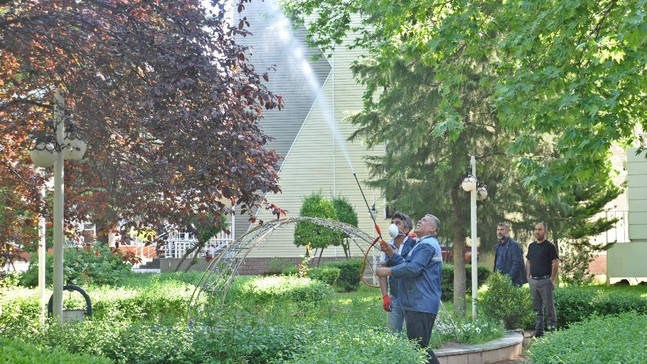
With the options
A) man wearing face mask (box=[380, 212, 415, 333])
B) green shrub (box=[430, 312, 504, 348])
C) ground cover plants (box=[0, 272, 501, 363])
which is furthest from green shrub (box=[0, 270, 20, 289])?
man wearing face mask (box=[380, 212, 415, 333])

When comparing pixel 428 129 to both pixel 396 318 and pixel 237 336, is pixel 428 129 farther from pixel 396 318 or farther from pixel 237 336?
pixel 237 336

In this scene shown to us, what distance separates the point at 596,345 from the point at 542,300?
6297 millimetres

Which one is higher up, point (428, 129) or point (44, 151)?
point (428, 129)

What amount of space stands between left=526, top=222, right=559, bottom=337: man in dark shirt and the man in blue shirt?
5.14 m

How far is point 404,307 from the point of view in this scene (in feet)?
29.5

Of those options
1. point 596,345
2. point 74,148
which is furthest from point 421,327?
point 74,148

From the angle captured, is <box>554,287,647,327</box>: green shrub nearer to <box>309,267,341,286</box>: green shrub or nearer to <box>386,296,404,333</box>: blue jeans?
<box>386,296,404,333</box>: blue jeans

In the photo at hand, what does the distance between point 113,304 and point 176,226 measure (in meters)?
3.36

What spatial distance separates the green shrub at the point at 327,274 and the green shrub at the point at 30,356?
1616 centimetres

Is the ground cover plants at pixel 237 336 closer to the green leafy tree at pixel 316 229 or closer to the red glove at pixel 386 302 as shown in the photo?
the red glove at pixel 386 302

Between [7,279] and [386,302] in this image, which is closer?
[386,302]

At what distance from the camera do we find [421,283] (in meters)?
8.91

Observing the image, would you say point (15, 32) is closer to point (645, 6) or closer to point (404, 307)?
point (404, 307)

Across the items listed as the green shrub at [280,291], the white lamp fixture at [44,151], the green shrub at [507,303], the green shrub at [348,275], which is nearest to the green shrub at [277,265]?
the green shrub at [348,275]
